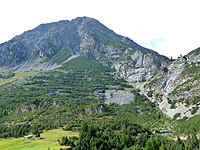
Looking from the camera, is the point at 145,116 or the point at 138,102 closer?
the point at 145,116

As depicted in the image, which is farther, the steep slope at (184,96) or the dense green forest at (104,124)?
the steep slope at (184,96)

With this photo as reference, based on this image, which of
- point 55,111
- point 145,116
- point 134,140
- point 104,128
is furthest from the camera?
point 145,116

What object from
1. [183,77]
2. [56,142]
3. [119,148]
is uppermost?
[183,77]

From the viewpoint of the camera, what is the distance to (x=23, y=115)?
5497 inches

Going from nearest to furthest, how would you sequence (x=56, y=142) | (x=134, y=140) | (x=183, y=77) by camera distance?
(x=56, y=142) → (x=134, y=140) → (x=183, y=77)

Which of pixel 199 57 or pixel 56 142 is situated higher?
pixel 199 57

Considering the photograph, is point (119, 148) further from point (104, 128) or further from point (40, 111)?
point (40, 111)

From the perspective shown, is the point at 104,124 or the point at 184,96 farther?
the point at 184,96

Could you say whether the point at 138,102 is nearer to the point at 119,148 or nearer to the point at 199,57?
the point at 199,57

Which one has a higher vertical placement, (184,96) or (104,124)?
(184,96)

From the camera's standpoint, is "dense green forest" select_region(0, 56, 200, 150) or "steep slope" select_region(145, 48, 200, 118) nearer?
"dense green forest" select_region(0, 56, 200, 150)

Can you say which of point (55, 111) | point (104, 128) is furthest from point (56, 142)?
point (55, 111)

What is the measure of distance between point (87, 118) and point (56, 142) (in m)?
49.3

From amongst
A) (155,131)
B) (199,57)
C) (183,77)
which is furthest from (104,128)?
(199,57)
